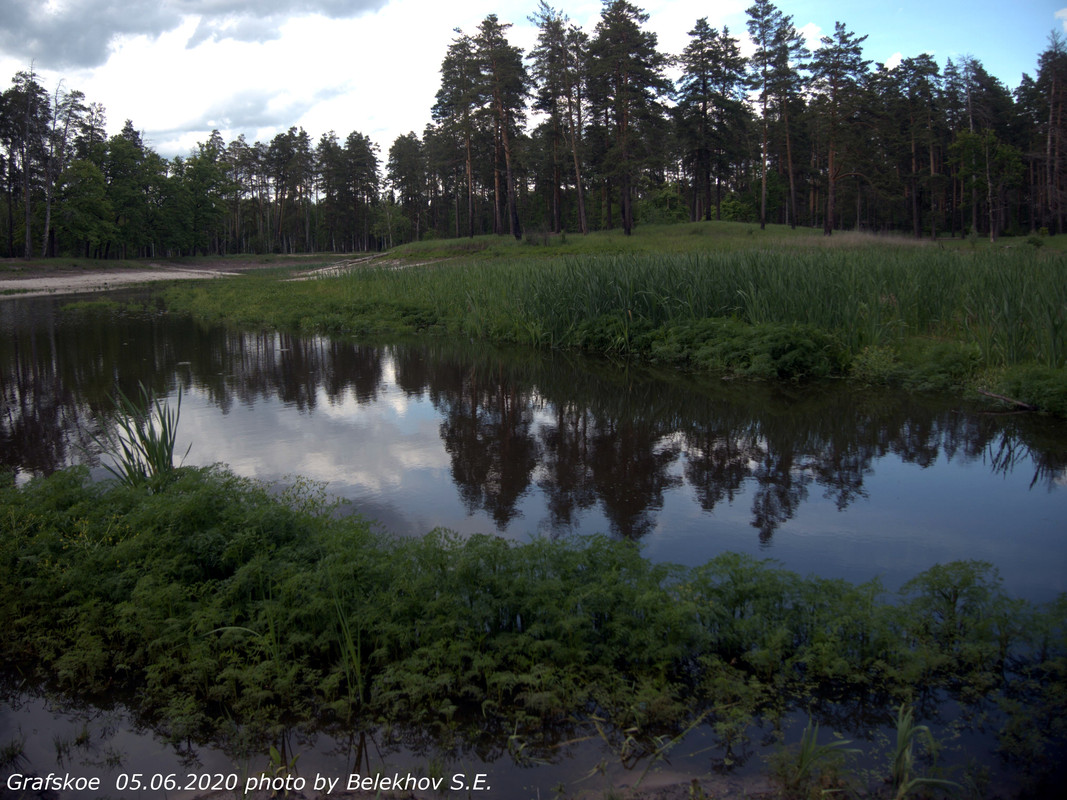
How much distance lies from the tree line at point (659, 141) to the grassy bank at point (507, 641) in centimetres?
3701

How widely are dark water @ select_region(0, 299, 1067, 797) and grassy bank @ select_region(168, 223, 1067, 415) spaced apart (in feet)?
1.92

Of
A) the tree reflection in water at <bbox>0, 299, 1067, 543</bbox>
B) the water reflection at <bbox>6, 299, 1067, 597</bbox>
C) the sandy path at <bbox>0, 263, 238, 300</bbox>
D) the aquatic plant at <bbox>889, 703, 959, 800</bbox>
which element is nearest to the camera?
the aquatic plant at <bbox>889, 703, 959, 800</bbox>

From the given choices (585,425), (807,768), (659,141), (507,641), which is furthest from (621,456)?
(659,141)

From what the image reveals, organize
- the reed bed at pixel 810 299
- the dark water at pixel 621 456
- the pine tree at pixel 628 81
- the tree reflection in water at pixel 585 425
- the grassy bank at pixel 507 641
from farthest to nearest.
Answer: the pine tree at pixel 628 81 → the reed bed at pixel 810 299 → the tree reflection in water at pixel 585 425 → the dark water at pixel 621 456 → the grassy bank at pixel 507 641

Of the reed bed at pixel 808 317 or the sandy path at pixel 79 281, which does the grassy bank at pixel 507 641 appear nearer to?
the reed bed at pixel 808 317

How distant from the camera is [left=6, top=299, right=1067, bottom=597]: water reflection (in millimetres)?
5215

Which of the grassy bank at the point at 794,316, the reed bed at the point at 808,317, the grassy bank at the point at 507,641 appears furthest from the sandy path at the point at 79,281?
the grassy bank at the point at 507,641

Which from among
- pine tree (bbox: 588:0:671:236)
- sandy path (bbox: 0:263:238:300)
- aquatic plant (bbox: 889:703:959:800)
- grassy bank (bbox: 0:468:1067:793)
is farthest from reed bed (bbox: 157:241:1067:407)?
pine tree (bbox: 588:0:671:236)

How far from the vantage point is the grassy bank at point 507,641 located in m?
2.79

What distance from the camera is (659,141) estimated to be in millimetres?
40094

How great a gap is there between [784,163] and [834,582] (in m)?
63.0

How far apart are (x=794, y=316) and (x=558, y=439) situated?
5017mm

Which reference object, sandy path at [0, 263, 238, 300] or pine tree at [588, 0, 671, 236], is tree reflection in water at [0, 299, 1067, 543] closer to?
sandy path at [0, 263, 238, 300]

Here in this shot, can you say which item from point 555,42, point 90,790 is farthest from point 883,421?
point 555,42
